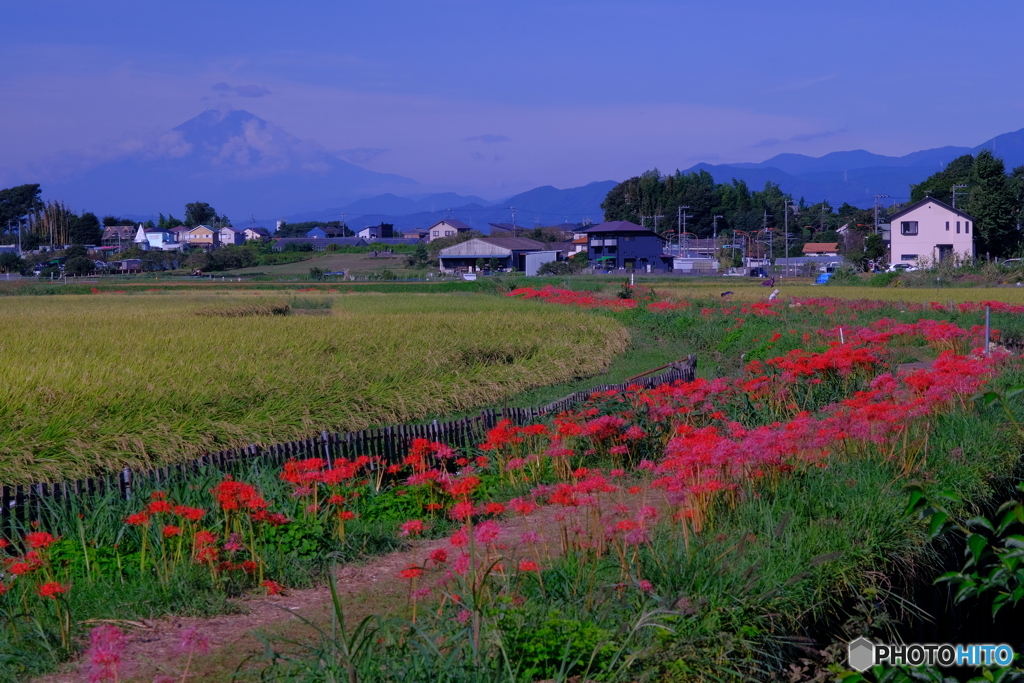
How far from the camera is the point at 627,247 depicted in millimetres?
92250

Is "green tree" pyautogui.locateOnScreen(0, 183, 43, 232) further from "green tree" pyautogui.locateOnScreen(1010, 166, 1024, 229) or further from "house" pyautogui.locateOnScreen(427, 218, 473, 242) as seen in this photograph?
"green tree" pyautogui.locateOnScreen(1010, 166, 1024, 229)

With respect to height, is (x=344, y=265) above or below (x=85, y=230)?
below

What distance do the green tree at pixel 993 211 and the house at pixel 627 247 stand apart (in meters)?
30.9

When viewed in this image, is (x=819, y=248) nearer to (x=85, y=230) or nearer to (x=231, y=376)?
(x=85, y=230)

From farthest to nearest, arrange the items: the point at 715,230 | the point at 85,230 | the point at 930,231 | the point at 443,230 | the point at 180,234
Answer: the point at 443,230 → the point at 180,234 → the point at 715,230 → the point at 85,230 → the point at 930,231

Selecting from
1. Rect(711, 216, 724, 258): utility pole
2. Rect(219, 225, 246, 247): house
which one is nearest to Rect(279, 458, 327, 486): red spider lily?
Rect(711, 216, 724, 258): utility pole

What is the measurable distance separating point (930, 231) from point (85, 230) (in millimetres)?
106448

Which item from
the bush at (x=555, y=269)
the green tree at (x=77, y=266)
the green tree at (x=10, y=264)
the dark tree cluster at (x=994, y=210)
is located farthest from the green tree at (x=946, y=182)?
the green tree at (x=10, y=264)

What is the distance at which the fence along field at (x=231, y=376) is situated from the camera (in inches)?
408

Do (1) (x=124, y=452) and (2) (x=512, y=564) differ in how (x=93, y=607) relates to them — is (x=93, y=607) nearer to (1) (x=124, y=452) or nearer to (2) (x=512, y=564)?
(2) (x=512, y=564)

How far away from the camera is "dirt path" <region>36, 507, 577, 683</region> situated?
4902 mm

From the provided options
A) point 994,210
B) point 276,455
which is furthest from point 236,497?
point 994,210

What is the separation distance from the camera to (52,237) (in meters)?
116

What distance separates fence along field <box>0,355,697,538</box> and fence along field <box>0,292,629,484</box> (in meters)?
0.89
